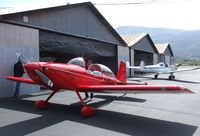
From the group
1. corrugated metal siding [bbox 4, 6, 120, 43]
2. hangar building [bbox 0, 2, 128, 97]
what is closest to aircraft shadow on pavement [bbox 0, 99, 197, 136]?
hangar building [bbox 0, 2, 128, 97]

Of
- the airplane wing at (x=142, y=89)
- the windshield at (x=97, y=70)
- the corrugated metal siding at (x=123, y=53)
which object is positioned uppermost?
the corrugated metal siding at (x=123, y=53)

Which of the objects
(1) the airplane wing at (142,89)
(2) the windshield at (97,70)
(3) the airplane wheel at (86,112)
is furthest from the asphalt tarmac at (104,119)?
(2) the windshield at (97,70)

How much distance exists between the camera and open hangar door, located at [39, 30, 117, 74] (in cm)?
1362

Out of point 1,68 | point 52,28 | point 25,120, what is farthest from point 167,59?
point 25,120

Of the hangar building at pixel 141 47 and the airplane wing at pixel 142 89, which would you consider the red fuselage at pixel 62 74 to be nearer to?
the airplane wing at pixel 142 89

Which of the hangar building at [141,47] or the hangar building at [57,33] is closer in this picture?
the hangar building at [57,33]

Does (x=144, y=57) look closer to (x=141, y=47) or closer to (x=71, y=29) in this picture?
(x=141, y=47)

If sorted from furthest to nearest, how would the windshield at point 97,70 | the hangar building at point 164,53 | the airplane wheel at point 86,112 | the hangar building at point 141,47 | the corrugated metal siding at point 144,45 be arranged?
1. the hangar building at point 164,53
2. the corrugated metal siding at point 144,45
3. the hangar building at point 141,47
4. the windshield at point 97,70
5. the airplane wheel at point 86,112

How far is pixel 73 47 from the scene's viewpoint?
618 inches

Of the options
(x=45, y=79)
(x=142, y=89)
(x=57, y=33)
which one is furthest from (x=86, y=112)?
(x=57, y=33)

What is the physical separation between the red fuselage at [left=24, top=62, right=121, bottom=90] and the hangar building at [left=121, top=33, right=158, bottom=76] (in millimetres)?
18384

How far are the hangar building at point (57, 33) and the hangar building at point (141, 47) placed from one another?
201 inches

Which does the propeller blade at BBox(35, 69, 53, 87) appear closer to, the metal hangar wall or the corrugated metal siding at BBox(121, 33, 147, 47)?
the metal hangar wall

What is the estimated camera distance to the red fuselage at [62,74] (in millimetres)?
7000
